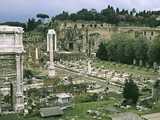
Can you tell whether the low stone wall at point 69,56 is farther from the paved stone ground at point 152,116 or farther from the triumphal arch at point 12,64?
the paved stone ground at point 152,116

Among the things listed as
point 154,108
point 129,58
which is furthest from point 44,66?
point 154,108

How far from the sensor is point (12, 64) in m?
30.7

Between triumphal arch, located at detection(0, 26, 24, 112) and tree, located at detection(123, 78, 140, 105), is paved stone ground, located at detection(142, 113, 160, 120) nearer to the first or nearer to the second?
tree, located at detection(123, 78, 140, 105)

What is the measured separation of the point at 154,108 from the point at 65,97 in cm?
730

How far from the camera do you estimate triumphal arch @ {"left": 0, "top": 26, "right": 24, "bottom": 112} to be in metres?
30.4

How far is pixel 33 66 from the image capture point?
211 feet

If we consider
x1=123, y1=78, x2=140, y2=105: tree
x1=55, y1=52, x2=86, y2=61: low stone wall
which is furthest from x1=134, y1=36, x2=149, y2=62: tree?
x1=123, y1=78, x2=140, y2=105: tree

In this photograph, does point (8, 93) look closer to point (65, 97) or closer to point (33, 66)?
point (65, 97)

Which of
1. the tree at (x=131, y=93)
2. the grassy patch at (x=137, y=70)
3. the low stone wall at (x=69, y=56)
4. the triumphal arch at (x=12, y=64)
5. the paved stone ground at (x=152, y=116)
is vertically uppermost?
the triumphal arch at (x=12, y=64)

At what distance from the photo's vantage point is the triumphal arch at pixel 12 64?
1196 inches

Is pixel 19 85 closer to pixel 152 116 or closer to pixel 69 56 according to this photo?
pixel 152 116

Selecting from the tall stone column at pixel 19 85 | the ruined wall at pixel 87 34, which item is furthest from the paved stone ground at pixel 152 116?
the ruined wall at pixel 87 34

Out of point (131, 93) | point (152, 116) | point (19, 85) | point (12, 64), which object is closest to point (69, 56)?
point (131, 93)

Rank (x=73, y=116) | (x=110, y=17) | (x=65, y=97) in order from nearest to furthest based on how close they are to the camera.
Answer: (x=73, y=116) → (x=65, y=97) → (x=110, y=17)
